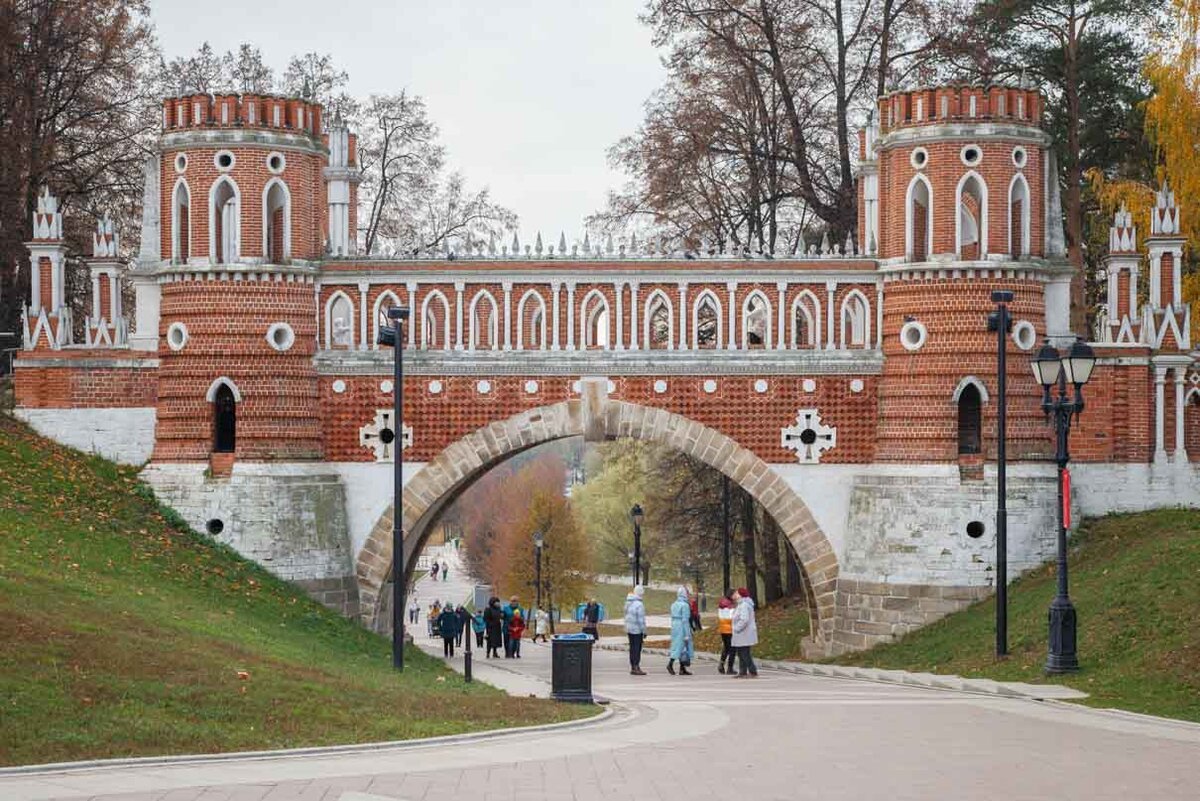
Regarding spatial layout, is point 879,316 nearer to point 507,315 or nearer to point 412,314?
point 507,315

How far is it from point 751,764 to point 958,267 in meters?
14.9

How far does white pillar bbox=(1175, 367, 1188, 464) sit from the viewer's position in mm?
28766

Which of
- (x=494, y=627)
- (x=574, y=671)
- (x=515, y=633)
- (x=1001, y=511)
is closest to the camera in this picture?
(x=574, y=671)

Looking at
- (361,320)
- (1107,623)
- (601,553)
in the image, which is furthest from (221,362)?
(601,553)

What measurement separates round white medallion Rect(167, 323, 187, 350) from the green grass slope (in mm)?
11610

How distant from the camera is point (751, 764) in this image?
14.1 metres

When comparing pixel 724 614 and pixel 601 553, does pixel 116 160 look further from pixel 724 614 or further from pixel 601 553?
pixel 601 553

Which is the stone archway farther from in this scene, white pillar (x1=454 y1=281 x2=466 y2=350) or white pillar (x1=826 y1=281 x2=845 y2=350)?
white pillar (x1=826 y1=281 x2=845 y2=350)

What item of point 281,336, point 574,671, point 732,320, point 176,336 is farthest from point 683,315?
point 574,671

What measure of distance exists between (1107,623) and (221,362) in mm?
14071

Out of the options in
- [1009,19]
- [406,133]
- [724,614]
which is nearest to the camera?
[724,614]

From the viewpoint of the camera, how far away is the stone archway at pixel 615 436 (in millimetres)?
28094

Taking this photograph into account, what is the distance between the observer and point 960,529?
27.1m

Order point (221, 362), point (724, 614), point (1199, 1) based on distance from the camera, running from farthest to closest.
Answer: point (1199, 1) < point (221, 362) < point (724, 614)
